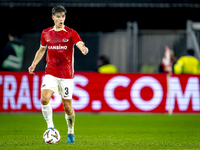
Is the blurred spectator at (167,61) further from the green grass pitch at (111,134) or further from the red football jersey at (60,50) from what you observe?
the red football jersey at (60,50)

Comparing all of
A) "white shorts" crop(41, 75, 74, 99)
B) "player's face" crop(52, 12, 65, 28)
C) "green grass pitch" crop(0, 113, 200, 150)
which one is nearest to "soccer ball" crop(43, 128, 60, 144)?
"green grass pitch" crop(0, 113, 200, 150)

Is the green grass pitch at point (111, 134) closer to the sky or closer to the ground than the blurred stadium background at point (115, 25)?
closer to the ground

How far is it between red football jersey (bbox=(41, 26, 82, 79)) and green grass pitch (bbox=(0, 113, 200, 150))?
3.50 feet

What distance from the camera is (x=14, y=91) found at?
13.1 meters

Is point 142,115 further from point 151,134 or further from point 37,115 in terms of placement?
point 151,134

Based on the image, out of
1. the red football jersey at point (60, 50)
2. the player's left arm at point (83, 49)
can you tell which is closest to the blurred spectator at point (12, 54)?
the red football jersey at point (60, 50)

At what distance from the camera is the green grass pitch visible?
6.75 meters

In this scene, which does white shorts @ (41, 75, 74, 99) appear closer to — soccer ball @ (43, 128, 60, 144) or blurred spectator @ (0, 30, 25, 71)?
soccer ball @ (43, 128, 60, 144)

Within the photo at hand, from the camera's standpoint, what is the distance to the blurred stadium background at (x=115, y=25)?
15.3m

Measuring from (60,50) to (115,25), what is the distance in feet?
37.5

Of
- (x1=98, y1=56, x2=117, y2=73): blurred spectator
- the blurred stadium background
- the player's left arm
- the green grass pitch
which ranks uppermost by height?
the blurred stadium background

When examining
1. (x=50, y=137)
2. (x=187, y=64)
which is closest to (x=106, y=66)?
(x=187, y=64)

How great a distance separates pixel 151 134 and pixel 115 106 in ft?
16.0

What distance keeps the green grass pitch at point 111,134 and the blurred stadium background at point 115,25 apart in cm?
407
